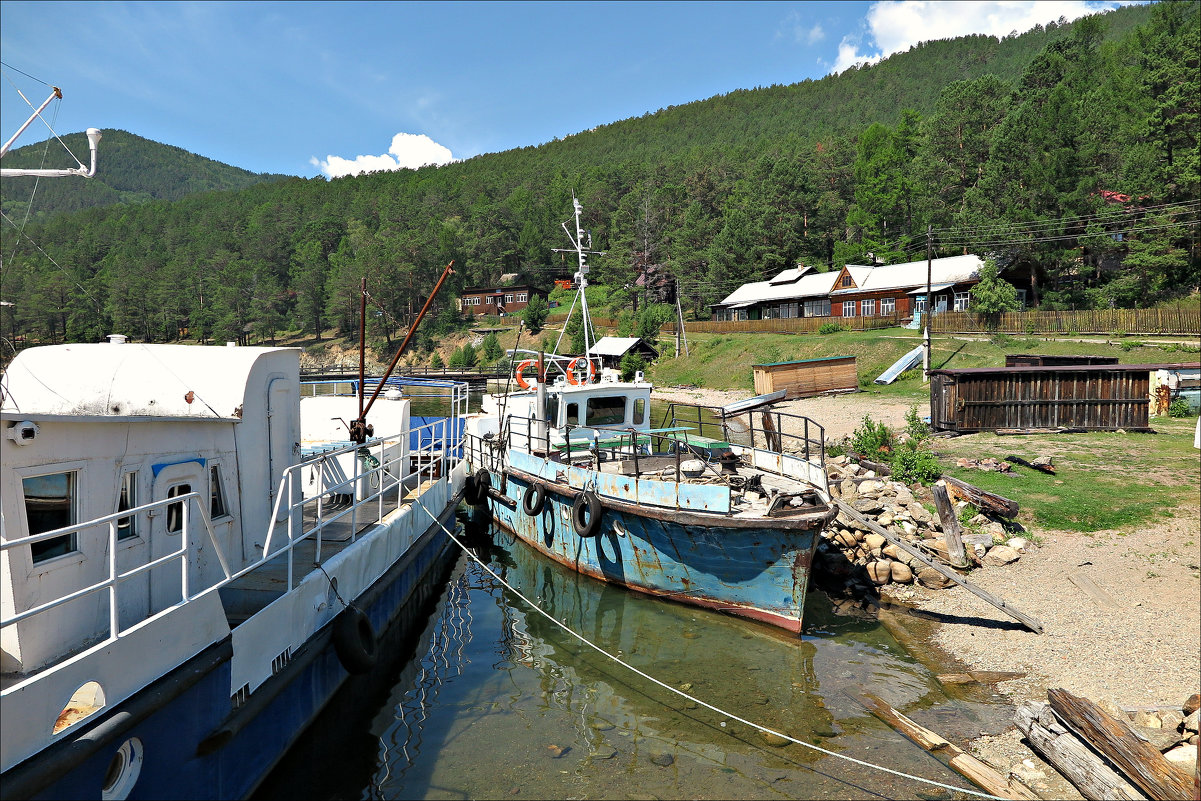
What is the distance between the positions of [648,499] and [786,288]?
50.8 m

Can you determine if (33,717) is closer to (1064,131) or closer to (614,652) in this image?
(614,652)

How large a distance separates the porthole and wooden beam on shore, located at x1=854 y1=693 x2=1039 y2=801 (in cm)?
748

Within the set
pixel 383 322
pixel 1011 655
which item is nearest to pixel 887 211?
pixel 383 322

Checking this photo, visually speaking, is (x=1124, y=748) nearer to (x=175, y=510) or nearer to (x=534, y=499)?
(x=175, y=510)

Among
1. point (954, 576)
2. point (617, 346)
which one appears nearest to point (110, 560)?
point (954, 576)

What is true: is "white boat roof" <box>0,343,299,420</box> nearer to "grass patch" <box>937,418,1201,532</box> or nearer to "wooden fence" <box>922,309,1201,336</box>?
"grass patch" <box>937,418,1201,532</box>

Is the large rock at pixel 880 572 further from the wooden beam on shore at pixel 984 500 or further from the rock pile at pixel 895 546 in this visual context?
the wooden beam on shore at pixel 984 500

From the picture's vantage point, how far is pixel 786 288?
58.8 metres

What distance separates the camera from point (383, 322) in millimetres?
88625

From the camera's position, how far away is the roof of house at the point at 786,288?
5619 cm

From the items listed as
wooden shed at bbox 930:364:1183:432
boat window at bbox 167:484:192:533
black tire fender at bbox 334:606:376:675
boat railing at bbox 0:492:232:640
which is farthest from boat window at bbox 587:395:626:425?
boat window at bbox 167:484:192:533

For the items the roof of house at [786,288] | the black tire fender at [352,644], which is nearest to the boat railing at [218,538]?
the black tire fender at [352,644]

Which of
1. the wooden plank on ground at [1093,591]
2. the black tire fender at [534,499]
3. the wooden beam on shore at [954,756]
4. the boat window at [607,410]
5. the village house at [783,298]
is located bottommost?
the wooden beam on shore at [954,756]

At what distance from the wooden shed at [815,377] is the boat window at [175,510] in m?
30.1
